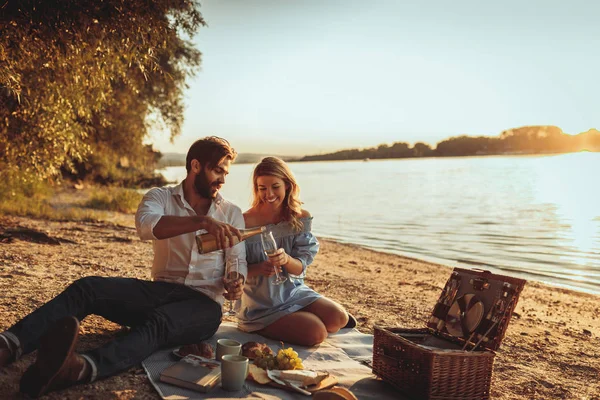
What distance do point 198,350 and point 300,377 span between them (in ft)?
3.04

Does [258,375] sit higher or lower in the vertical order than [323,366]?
higher

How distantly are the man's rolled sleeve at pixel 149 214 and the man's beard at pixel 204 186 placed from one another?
0.31 m

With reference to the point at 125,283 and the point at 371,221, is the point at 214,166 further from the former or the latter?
the point at 371,221

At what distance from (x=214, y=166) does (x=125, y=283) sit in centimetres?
117

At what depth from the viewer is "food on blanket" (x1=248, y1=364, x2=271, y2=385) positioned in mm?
3926

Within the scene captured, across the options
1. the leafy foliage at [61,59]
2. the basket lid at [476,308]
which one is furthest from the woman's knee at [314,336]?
the leafy foliage at [61,59]

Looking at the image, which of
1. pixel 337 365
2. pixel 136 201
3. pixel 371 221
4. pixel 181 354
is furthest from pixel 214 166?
pixel 371 221

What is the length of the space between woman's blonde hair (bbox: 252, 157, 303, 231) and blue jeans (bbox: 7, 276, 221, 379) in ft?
3.80

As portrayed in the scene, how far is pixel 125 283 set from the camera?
4383mm

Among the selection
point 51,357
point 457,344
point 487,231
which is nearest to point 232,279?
point 51,357

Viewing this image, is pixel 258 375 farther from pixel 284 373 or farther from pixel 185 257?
pixel 185 257

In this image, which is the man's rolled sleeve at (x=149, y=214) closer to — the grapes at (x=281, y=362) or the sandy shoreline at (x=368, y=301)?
the sandy shoreline at (x=368, y=301)

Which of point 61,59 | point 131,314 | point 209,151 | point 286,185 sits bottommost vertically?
point 131,314

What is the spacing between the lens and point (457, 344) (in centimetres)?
442
